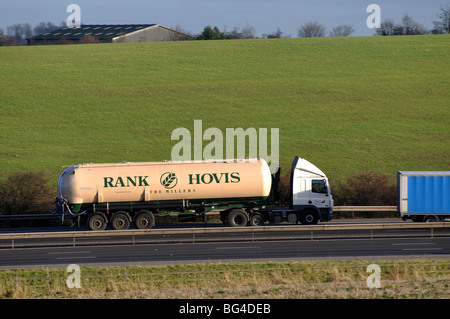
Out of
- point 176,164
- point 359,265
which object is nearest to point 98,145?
point 176,164

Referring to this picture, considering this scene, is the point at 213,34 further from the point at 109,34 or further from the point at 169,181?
the point at 169,181

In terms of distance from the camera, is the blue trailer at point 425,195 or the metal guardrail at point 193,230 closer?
the metal guardrail at point 193,230

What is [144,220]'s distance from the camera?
1177 inches

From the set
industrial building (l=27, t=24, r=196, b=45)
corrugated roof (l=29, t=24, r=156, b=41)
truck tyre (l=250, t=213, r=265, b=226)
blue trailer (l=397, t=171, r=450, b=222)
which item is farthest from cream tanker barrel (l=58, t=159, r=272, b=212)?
corrugated roof (l=29, t=24, r=156, b=41)

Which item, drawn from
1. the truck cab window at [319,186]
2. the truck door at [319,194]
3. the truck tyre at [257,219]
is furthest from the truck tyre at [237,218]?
the truck cab window at [319,186]

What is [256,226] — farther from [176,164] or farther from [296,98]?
[296,98]

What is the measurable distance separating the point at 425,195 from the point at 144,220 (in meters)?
13.8

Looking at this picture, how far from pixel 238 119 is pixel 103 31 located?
6516cm

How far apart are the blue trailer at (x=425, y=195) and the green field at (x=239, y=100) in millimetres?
8985

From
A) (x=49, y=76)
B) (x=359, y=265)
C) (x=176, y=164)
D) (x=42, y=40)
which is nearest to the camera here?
(x=359, y=265)

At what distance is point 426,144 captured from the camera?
148 feet
